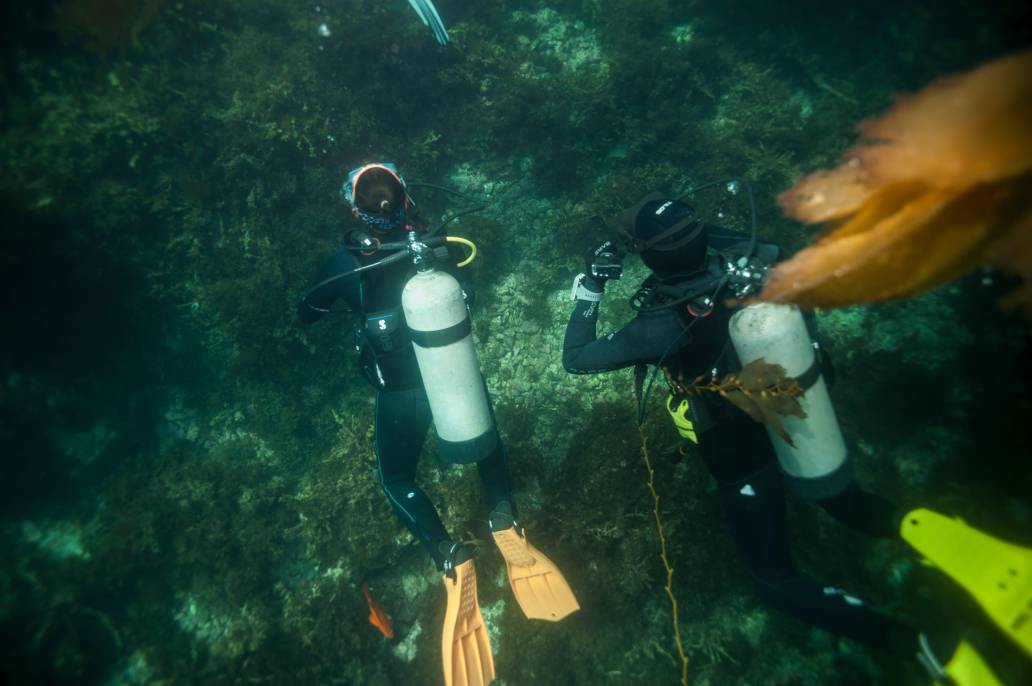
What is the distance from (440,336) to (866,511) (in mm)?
3492

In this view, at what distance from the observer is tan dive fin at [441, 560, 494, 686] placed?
3913mm

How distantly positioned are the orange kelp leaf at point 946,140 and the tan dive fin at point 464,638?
3977 mm

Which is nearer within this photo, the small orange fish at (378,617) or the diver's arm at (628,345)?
the diver's arm at (628,345)

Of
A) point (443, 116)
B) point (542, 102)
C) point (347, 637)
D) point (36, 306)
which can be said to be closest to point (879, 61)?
point (542, 102)

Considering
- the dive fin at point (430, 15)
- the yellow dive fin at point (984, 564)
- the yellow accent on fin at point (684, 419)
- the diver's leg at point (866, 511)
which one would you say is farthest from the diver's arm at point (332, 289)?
the yellow dive fin at point (984, 564)

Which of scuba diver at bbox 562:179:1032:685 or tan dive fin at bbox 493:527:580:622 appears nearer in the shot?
scuba diver at bbox 562:179:1032:685

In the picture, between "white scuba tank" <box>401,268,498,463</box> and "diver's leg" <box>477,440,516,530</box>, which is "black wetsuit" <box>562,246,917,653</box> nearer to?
"white scuba tank" <box>401,268,498,463</box>

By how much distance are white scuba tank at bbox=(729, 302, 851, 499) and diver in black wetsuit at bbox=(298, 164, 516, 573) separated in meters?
2.39

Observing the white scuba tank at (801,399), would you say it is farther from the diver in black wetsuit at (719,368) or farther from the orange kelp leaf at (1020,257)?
the orange kelp leaf at (1020,257)

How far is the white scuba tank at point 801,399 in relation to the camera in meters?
2.77

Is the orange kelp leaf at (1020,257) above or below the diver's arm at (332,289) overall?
above

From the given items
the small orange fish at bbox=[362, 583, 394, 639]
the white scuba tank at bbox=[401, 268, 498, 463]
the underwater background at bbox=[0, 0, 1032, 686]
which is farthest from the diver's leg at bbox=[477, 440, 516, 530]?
the small orange fish at bbox=[362, 583, 394, 639]

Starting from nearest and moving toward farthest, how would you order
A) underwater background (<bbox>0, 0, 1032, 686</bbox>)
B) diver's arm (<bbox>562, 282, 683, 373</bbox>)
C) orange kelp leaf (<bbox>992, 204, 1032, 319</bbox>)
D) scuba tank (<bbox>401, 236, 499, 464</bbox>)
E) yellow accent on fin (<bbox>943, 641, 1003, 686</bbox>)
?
orange kelp leaf (<bbox>992, 204, 1032, 319</bbox>) < yellow accent on fin (<bbox>943, 641, 1003, 686</bbox>) < diver's arm (<bbox>562, 282, 683, 373</bbox>) < scuba tank (<bbox>401, 236, 499, 464</bbox>) < underwater background (<bbox>0, 0, 1032, 686</bbox>)

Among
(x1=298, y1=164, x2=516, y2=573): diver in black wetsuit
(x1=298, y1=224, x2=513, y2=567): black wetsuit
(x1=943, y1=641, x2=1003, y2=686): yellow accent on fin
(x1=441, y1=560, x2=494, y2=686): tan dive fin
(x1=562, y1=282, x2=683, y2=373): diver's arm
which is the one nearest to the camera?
(x1=943, y1=641, x2=1003, y2=686): yellow accent on fin
